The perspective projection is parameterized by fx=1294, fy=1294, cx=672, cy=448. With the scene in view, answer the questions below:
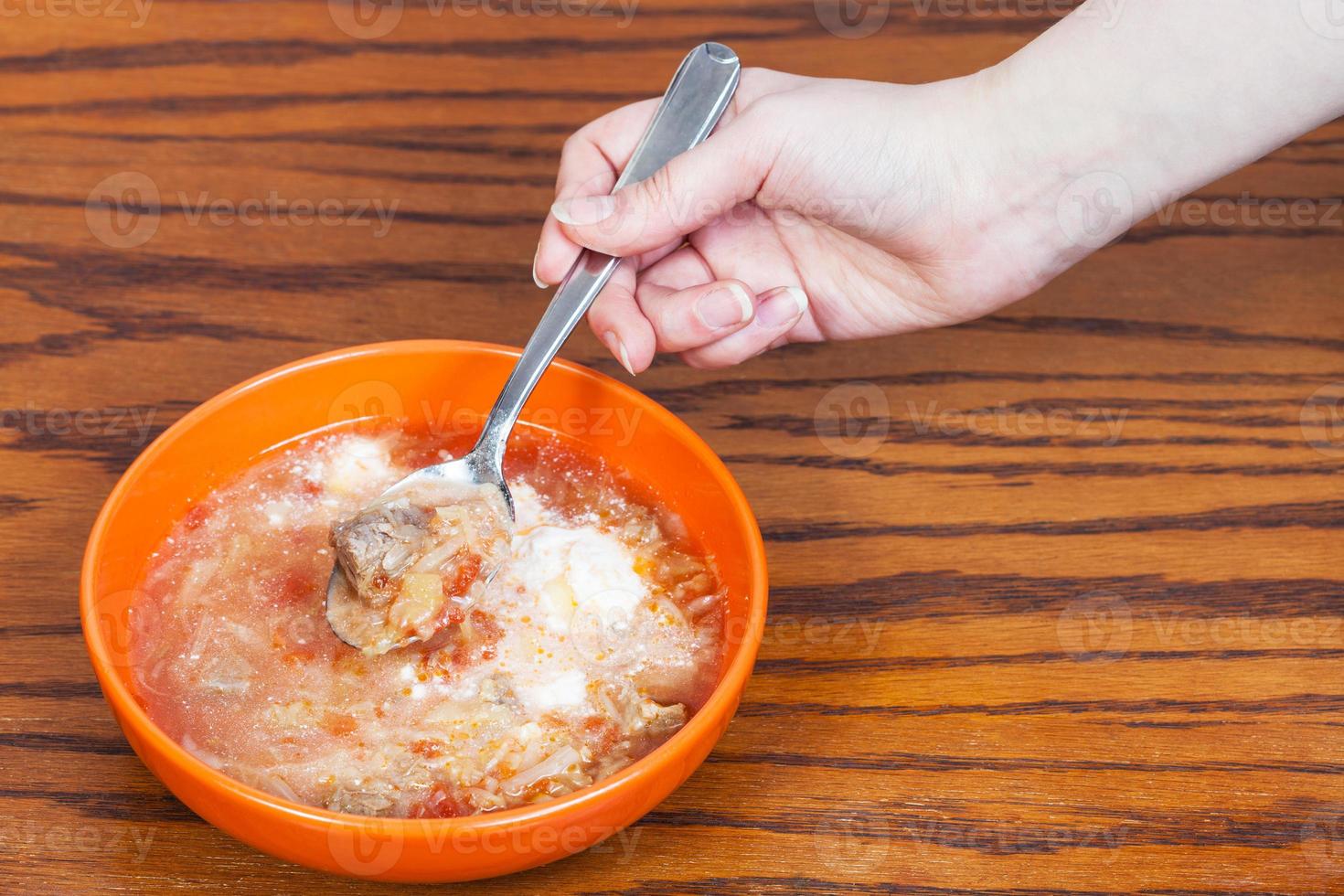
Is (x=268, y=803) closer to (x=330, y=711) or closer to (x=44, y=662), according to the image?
(x=330, y=711)

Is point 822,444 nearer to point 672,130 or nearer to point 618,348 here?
point 618,348

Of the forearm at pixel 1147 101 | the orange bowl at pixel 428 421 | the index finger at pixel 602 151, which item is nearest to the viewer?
the orange bowl at pixel 428 421

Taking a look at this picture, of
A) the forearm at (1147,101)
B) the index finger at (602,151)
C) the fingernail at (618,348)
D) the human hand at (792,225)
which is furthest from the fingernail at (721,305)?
the forearm at (1147,101)

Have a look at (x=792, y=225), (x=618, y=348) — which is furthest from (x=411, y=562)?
(x=792, y=225)

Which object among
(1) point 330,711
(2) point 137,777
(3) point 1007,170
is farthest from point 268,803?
(3) point 1007,170

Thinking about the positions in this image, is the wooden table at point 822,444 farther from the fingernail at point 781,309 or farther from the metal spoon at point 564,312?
the metal spoon at point 564,312

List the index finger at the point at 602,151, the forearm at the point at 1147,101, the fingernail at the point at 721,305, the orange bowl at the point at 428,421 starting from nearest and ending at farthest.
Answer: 1. the orange bowl at the point at 428,421
2. the forearm at the point at 1147,101
3. the fingernail at the point at 721,305
4. the index finger at the point at 602,151

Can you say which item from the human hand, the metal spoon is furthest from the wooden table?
the metal spoon

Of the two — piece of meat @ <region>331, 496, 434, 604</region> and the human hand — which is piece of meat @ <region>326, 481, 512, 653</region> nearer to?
piece of meat @ <region>331, 496, 434, 604</region>
